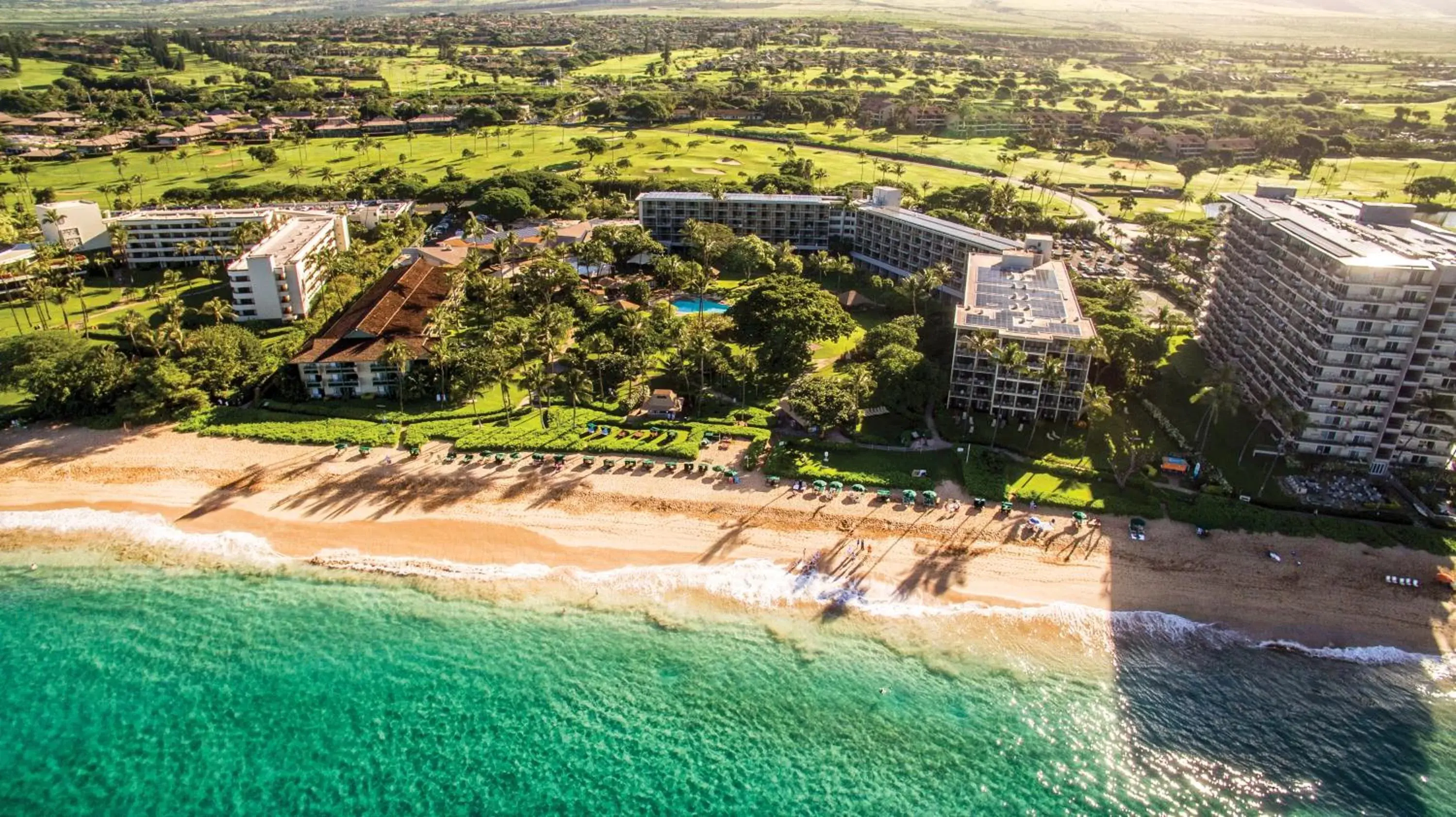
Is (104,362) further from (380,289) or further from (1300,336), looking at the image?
(1300,336)

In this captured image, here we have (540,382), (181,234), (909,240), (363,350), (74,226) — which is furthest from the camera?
(181,234)

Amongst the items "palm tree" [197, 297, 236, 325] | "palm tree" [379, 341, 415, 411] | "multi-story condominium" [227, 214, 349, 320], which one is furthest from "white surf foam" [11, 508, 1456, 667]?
"multi-story condominium" [227, 214, 349, 320]

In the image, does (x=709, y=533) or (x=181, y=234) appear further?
(x=181, y=234)

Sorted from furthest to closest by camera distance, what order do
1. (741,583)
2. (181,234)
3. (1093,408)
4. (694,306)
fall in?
(181,234)
(694,306)
(1093,408)
(741,583)

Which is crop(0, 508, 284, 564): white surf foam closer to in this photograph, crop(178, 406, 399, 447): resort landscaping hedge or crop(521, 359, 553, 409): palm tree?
crop(178, 406, 399, 447): resort landscaping hedge

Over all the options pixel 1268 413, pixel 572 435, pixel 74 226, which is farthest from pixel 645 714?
pixel 74 226

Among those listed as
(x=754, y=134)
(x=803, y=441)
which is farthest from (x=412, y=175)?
(x=803, y=441)

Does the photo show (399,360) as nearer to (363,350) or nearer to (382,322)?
(363,350)
